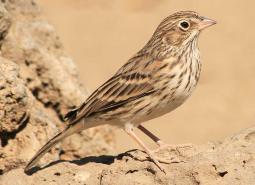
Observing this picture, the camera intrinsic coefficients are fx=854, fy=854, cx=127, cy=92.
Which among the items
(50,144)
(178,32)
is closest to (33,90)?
(50,144)

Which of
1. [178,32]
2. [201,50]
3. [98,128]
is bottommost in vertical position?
[201,50]

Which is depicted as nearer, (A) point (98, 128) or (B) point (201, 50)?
(A) point (98, 128)

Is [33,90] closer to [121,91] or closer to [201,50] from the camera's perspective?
[121,91]

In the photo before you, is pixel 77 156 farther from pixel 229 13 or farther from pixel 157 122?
pixel 229 13

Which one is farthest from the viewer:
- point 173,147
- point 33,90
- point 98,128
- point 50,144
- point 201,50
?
point 201,50

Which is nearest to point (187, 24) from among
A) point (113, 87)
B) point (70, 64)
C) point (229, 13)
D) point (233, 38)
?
point (113, 87)

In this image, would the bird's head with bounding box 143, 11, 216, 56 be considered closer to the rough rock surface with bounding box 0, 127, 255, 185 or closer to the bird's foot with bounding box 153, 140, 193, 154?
the bird's foot with bounding box 153, 140, 193, 154
